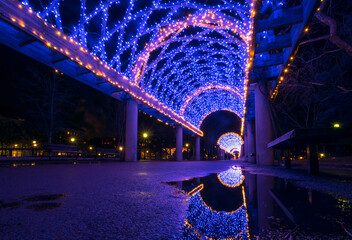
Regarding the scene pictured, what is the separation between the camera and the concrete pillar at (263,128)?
33.8 feet

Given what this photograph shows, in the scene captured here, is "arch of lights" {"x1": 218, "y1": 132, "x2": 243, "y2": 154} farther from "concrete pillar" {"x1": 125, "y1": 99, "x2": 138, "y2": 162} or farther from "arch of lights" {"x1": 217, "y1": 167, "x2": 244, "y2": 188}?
"arch of lights" {"x1": 217, "y1": 167, "x2": 244, "y2": 188}

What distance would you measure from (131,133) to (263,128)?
875cm

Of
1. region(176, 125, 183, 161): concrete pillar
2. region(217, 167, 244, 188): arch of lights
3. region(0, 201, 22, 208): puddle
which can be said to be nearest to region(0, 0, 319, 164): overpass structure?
region(217, 167, 244, 188): arch of lights

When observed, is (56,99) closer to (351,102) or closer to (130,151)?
(130,151)

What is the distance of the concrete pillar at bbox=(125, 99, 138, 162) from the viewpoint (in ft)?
45.0

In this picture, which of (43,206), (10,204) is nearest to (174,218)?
(43,206)

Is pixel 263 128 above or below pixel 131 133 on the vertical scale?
above

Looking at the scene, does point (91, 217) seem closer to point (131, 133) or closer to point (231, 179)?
point (231, 179)

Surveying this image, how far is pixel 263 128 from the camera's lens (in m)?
10.7

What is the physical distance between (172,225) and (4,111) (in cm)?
3009

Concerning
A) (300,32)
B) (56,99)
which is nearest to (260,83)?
(300,32)

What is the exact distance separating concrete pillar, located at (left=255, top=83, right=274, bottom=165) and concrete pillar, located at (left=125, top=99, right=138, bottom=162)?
813 cm

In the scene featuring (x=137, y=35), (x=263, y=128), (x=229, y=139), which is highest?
(x=137, y=35)

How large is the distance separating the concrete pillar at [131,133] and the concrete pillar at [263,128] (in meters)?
8.13
